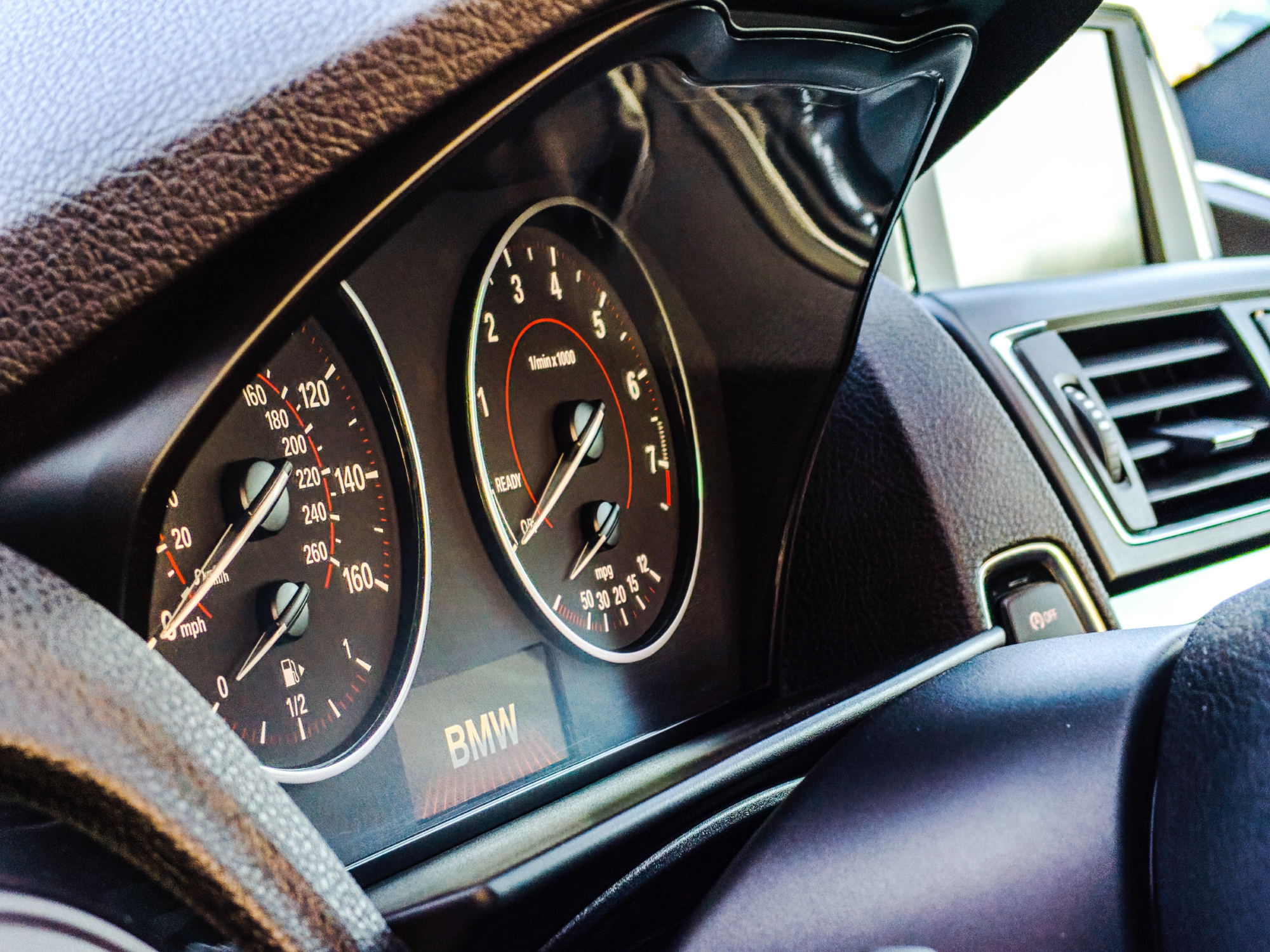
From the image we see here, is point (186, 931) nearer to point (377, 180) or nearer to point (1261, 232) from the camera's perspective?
point (377, 180)

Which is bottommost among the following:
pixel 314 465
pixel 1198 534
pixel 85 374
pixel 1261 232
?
pixel 1198 534

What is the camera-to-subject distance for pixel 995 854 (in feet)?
1.97

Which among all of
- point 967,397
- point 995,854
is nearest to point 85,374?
point 995,854

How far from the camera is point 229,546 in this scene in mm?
736

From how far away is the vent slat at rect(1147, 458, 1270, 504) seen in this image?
1.44 meters

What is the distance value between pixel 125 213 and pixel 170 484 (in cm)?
12

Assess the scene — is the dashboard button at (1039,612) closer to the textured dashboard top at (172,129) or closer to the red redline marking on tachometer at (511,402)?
the red redline marking on tachometer at (511,402)

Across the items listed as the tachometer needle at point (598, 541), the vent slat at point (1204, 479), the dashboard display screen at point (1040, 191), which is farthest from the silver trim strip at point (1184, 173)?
the tachometer needle at point (598, 541)

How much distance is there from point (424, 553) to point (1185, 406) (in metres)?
1.13

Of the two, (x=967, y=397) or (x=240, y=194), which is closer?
(x=240, y=194)

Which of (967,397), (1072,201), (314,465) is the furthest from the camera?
(1072,201)

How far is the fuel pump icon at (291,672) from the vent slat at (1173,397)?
105cm

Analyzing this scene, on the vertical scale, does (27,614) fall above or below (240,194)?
below

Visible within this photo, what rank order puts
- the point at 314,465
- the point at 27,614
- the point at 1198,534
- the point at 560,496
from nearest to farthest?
the point at 27,614, the point at 314,465, the point at 560,496, the point at 1198,534
